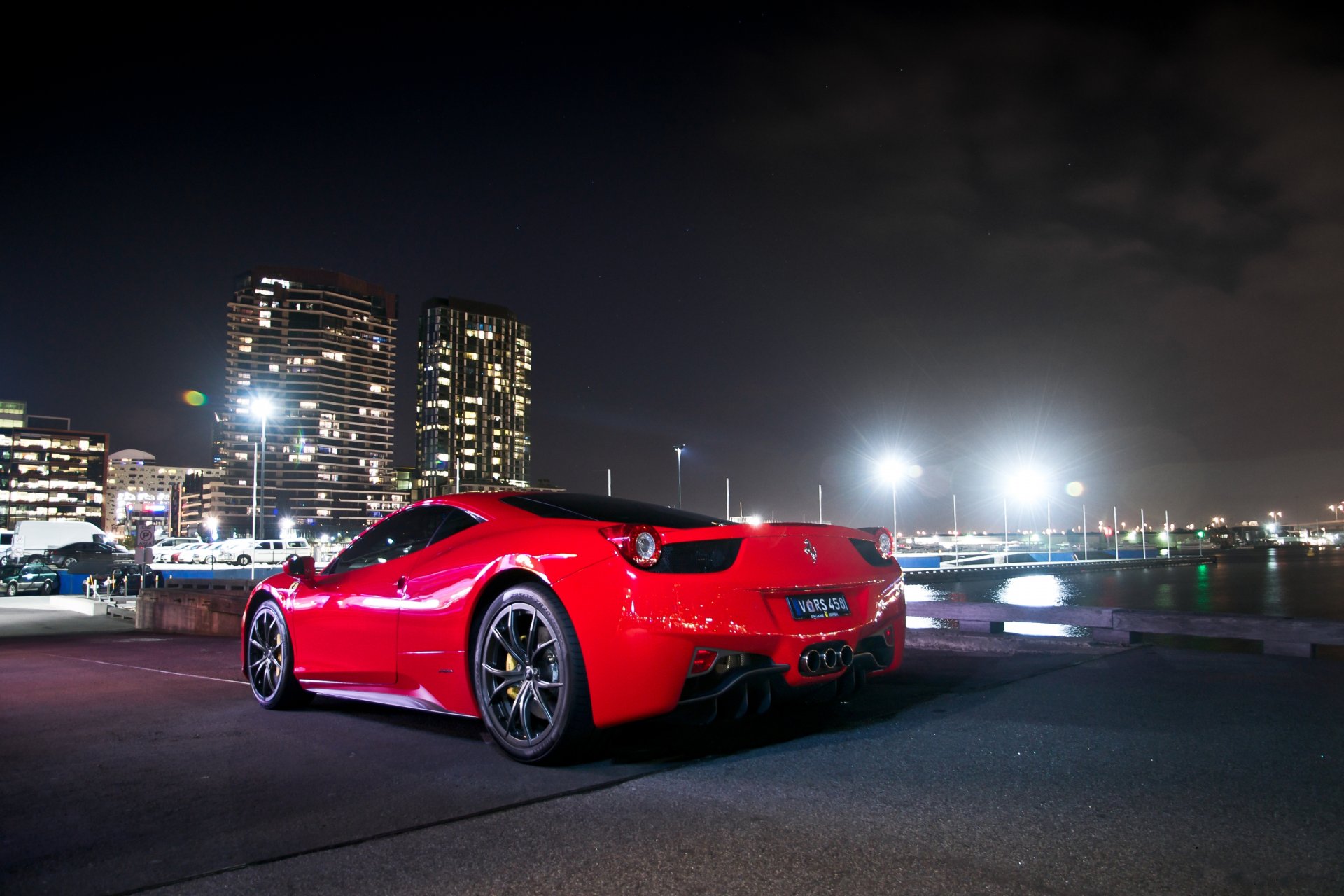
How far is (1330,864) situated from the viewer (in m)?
2.54

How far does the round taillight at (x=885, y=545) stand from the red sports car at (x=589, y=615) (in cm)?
2

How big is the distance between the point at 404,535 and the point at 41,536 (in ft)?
196

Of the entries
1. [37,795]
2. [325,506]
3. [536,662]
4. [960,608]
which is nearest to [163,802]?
[37,795]

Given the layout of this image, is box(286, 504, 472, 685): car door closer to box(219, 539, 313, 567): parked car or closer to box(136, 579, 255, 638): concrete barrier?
box(136, 579, 255, 638): concrete barrier

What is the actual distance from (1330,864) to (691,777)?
2.12 metres

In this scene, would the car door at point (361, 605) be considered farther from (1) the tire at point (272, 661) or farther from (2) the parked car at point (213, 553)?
(2) the parked car at point (213, 553)

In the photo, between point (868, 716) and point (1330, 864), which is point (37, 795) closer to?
point (868, 716)

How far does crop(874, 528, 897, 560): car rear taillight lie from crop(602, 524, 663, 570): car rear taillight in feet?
5.73

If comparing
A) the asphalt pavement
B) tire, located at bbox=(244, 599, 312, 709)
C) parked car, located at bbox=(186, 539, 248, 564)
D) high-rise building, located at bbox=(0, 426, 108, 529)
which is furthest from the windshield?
high-rise building, located at bbox=(0, 426, 108, 529)

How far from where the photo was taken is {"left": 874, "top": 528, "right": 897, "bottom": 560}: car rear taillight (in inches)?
199

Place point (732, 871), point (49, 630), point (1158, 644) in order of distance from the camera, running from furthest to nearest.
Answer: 1. point (49, 630)
2. point (1158, 644)
3. point (732, 871)

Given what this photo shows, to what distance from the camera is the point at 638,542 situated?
3.78 m

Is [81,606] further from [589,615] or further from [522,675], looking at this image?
[589,615]

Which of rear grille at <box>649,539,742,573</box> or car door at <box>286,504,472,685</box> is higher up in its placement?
rear grille at <box>649,539,742,573</box>
